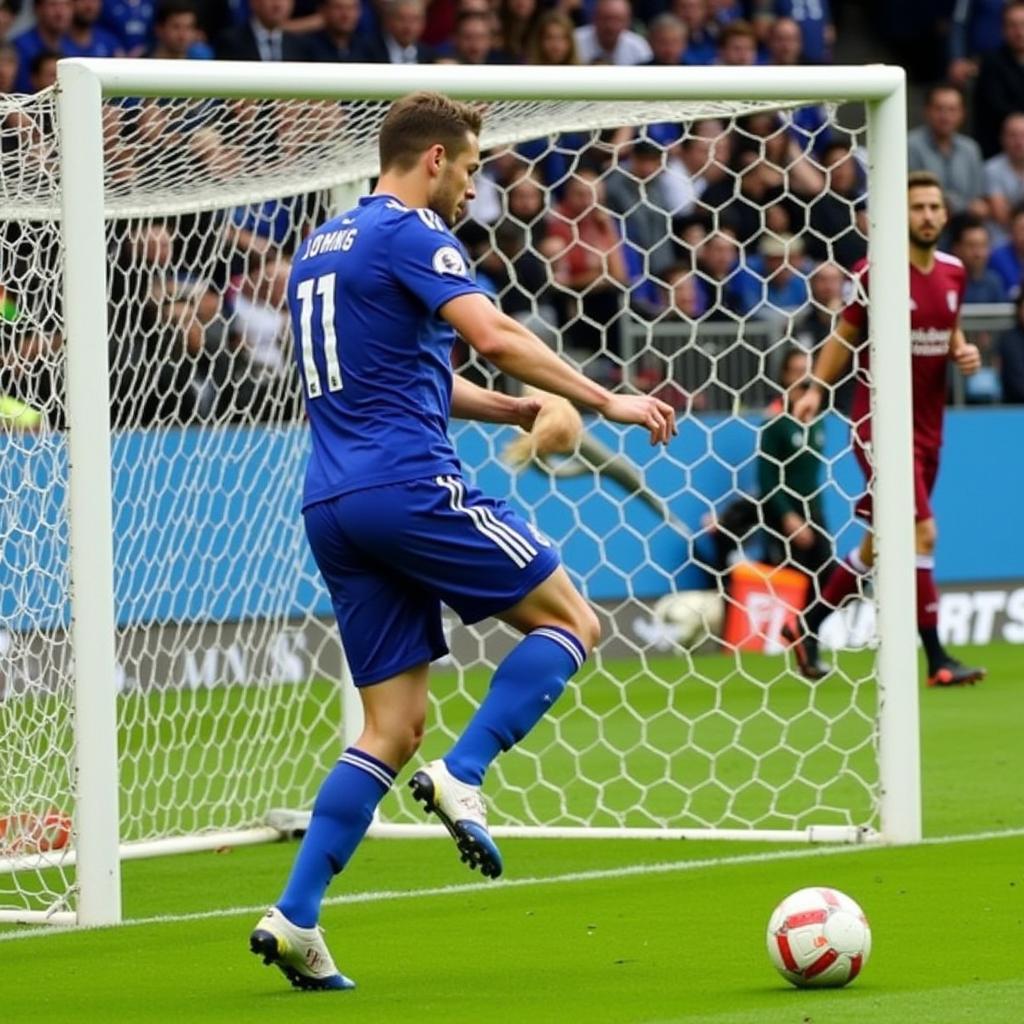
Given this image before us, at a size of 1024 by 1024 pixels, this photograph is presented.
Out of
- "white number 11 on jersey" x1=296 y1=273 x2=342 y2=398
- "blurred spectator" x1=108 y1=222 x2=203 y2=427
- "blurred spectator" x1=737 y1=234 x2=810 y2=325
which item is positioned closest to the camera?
"white number 11 on jersey" x1=296 y1=273 x2=342 y2=398

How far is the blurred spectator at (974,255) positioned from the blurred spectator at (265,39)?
13.7ft

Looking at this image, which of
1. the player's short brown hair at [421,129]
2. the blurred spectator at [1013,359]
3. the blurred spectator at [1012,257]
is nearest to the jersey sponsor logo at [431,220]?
the player's short brown hair at [421,129]

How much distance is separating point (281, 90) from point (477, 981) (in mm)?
2643

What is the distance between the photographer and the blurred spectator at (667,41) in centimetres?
1625

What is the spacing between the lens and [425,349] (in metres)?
5.30

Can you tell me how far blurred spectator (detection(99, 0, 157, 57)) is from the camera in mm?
14867

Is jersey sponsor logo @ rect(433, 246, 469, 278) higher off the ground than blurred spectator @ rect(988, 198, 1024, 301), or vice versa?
blurred spectator @ rect(988, 198, 1024, 301)

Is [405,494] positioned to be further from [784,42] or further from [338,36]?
[784,42]

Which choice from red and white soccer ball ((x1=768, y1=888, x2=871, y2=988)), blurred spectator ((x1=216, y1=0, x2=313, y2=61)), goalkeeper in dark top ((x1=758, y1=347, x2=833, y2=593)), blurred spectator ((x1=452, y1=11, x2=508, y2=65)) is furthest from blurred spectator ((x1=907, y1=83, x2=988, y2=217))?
red and white soccer ball ((x1=768, y1=888, x2=871, y2=988))

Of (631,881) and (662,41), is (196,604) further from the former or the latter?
(662,41)

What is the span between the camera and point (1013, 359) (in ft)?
49.9

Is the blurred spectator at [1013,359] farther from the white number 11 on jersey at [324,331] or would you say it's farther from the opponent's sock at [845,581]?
the white number 11 on jersey at [324,331]

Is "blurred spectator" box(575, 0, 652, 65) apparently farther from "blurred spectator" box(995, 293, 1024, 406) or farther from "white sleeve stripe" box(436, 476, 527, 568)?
"white sleeve stripe" box(436, 476, 527, 568)

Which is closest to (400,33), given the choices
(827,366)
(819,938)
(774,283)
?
(774,283)
